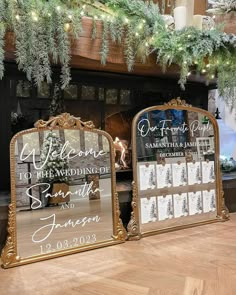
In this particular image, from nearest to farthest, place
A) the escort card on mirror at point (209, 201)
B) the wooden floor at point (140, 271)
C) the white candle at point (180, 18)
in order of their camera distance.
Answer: the wooden floor at point (140, 271) < the white candle at point (180, 18) < the escort card on mirror at point (209, 201)

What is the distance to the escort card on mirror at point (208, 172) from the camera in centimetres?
219

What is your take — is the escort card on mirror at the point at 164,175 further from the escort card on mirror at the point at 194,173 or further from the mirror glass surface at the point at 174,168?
the escort card on mirror at the point at 194,173

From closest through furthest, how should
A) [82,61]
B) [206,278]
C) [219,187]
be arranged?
[206,278] < [82,61] < [219,187]

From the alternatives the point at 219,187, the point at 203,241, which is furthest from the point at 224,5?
the point at 203,241

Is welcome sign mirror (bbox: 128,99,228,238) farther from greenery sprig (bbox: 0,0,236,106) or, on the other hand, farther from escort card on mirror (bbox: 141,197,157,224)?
greenery sprig (bbox: 0,0,236,106)

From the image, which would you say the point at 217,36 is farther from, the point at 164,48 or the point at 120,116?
the point at 120,116

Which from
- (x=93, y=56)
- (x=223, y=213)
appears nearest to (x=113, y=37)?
(x=93, y=56)

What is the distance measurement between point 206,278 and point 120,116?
1282 millimetres

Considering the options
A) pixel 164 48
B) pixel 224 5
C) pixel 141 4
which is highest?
pixel 224 5

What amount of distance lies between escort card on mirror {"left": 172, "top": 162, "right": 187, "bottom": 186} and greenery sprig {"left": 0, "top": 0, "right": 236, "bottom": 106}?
22.2 inches

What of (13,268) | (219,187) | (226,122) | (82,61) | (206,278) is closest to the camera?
(206,278)

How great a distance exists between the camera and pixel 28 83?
1938mm

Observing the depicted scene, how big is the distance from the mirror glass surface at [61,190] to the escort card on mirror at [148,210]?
0.22 metres

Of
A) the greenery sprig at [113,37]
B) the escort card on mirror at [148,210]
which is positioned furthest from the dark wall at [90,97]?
the escort card on mirror at [148,210]
